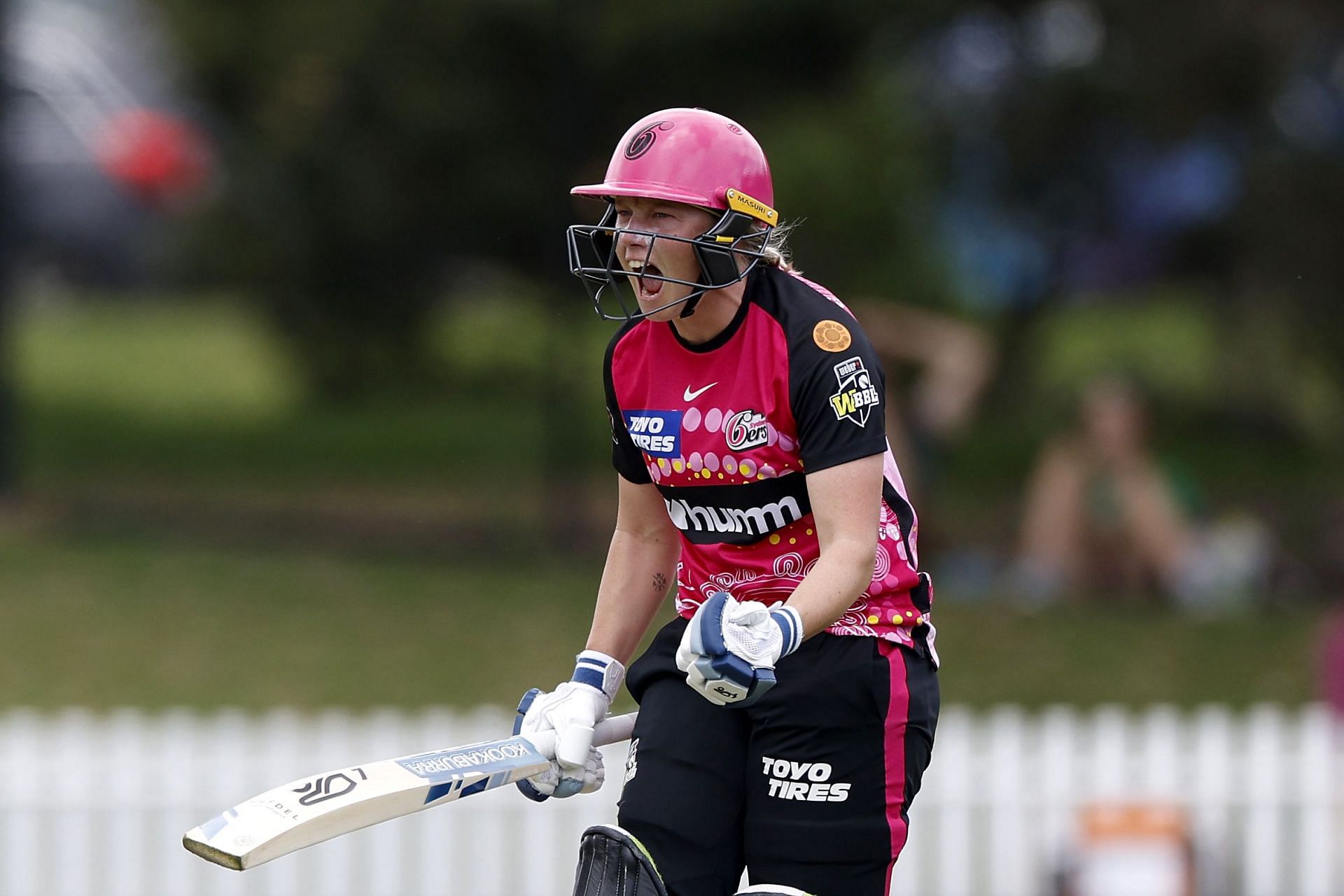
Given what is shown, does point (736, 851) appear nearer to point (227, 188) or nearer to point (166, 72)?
point (227, 188)

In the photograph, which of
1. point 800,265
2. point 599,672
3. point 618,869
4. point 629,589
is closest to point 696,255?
point 629,589

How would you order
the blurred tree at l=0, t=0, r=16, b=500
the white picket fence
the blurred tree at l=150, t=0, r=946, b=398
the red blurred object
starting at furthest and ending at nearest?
the red blurred object < the blurred tree at l=0, t=0, r=16, b=500 < the blurred tree at l=150, t=0, r=946, b=398 < the white picket fence

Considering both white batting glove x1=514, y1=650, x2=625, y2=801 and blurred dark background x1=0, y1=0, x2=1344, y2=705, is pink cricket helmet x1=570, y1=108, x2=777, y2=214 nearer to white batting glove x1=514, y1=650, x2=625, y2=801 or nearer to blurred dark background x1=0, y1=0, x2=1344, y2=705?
white batting glove x1=514, y1=650, x2=625, y2=801

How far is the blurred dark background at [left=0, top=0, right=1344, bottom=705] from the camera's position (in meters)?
11.7

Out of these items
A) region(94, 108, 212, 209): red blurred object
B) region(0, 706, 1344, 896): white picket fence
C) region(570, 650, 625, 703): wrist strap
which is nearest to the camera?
region(570, 650, 625, 703): wrist strap

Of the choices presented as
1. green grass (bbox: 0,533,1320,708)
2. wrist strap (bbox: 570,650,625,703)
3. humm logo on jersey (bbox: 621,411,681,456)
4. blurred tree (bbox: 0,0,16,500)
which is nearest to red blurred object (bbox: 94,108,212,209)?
blurred tree (bbox: 0,0,16,500)

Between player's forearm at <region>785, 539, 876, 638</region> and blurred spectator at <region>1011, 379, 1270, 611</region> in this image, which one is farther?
blurred spectator at <region>1011, 379, 1270, 611</region>

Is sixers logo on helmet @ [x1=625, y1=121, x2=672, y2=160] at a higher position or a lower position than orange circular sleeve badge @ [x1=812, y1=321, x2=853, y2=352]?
higher

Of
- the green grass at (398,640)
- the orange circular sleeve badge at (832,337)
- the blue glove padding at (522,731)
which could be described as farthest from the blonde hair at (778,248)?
the green grass at (398,640)

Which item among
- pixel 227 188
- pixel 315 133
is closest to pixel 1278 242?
pixel 315 133

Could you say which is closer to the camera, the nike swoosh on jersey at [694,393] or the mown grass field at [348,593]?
the nike swoosh on jersey at [694,393]

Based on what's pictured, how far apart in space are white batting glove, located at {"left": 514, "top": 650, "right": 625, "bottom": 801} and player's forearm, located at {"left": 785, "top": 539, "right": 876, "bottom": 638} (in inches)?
21.3

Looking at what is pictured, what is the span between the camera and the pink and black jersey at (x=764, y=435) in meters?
3.60

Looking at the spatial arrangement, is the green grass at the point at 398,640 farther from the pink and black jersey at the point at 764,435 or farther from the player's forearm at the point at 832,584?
the player's forearm at the point at 832,584
